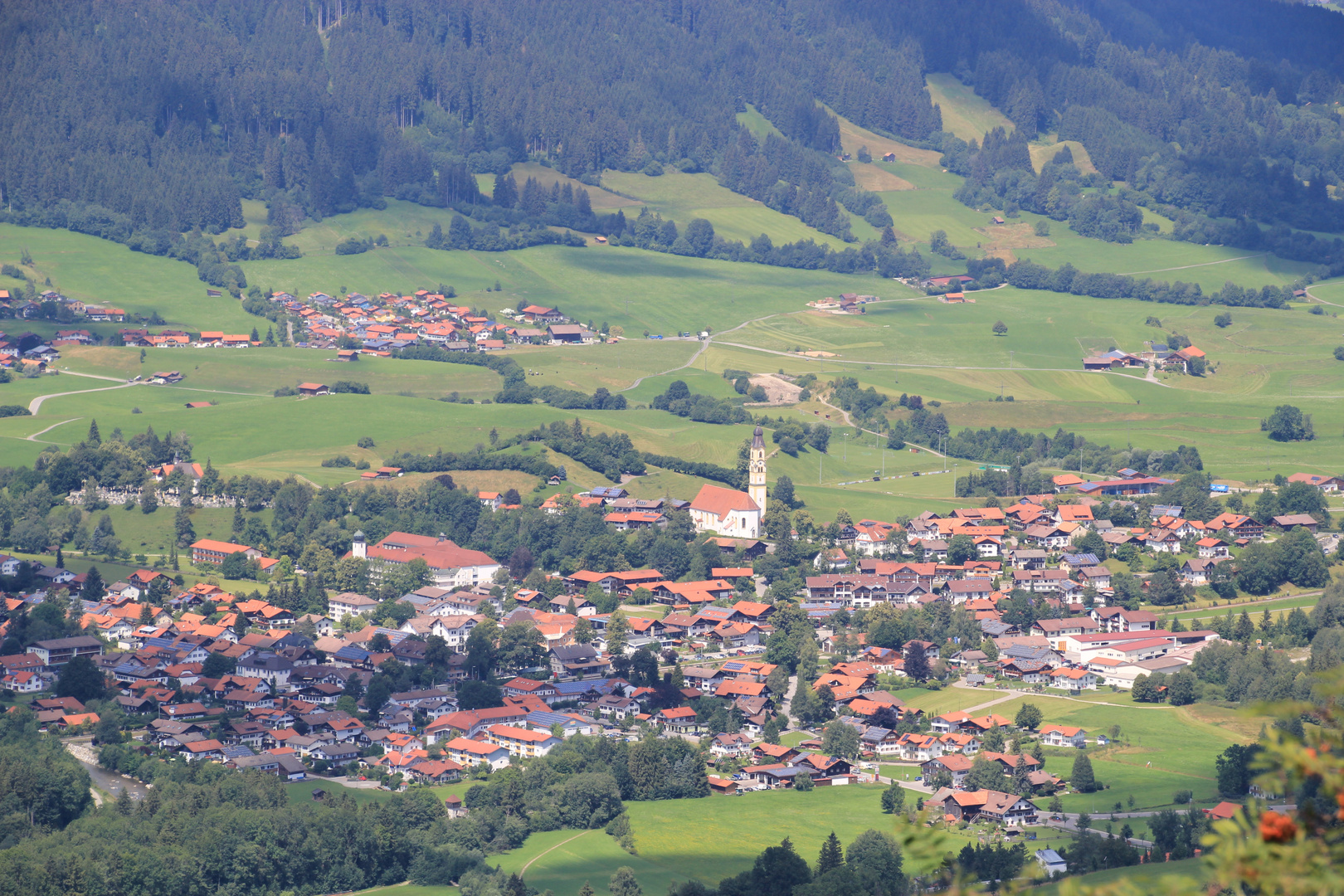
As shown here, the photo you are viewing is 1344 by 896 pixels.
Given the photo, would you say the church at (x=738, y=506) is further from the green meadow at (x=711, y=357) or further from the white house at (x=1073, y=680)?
the white house at (x=1073, y=680)

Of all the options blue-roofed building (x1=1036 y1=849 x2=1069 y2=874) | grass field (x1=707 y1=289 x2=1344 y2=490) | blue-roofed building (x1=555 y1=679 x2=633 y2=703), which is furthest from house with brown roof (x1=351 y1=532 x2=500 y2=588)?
blue-roofed building (x1=1036 y1=849 x2=1069 y2=874)

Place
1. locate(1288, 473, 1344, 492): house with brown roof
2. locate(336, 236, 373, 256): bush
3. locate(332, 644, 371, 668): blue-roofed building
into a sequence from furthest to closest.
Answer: locate(336, 236, 373, 256): bush, locate(1288, 473, 1344, 492): house with brown roof, locate(332, 644, 371, 668): blue-roofed building

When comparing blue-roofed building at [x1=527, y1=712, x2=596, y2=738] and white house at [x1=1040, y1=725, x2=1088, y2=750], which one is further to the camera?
blue-roofed building at [x1=527, y1=712, x2=596, y2=738]

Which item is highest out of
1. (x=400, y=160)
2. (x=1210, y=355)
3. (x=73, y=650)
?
(x=400, y=160)

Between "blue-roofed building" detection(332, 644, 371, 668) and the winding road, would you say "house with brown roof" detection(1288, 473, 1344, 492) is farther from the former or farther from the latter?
the winding road

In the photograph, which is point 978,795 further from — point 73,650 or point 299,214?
point 299,214

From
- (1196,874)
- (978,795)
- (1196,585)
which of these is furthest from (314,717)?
(1196,585)

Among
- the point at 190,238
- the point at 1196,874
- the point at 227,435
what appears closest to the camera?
the point at 1196,874

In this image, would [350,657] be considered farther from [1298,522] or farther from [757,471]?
[1298,522]
